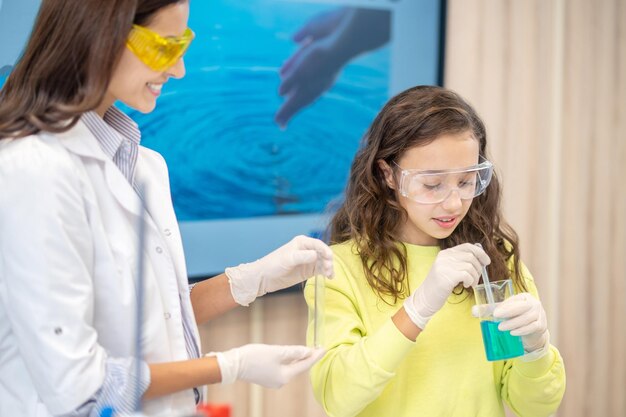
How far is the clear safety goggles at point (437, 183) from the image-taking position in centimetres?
166

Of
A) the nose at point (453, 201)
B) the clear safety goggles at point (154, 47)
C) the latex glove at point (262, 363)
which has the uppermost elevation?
the clear safety goggles at point (154, 47)

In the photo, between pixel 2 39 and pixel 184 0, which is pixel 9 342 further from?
pixel 2 39

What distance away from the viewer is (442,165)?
66.5 inches

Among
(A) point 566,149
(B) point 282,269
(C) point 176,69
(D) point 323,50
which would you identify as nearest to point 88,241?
(C) point 176,69

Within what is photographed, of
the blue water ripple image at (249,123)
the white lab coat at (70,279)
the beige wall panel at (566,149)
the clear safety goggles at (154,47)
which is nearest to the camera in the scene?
the white lab coat at (70,279)

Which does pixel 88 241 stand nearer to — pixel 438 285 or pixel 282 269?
pixel 282 269

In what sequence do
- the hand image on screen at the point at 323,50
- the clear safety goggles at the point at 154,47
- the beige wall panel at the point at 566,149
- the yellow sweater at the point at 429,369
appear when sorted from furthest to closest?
1. the beige wall panel at the point at 566,149
2. the hand image on screen at the point at 323,50
3. the yellow sweater at the point at 429,369
4. the clear safety goggles at the point at 154,47

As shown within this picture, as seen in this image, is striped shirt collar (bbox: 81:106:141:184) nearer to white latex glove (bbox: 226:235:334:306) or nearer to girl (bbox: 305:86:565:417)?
white latex glove (bbox: 226:235:334:306)

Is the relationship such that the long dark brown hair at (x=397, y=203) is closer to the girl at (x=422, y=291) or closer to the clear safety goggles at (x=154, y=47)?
the girl at (x=422, y=291)

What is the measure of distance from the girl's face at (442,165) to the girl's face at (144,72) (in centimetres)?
64

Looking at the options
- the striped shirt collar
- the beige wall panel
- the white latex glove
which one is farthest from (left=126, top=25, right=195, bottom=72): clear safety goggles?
the beige wall panel

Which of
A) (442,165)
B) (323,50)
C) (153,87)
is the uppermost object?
(323,50)

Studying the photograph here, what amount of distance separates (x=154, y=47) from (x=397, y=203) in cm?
79

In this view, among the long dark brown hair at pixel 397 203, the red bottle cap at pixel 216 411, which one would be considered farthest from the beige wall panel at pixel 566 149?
the red bottle cap at pixel 216 411
